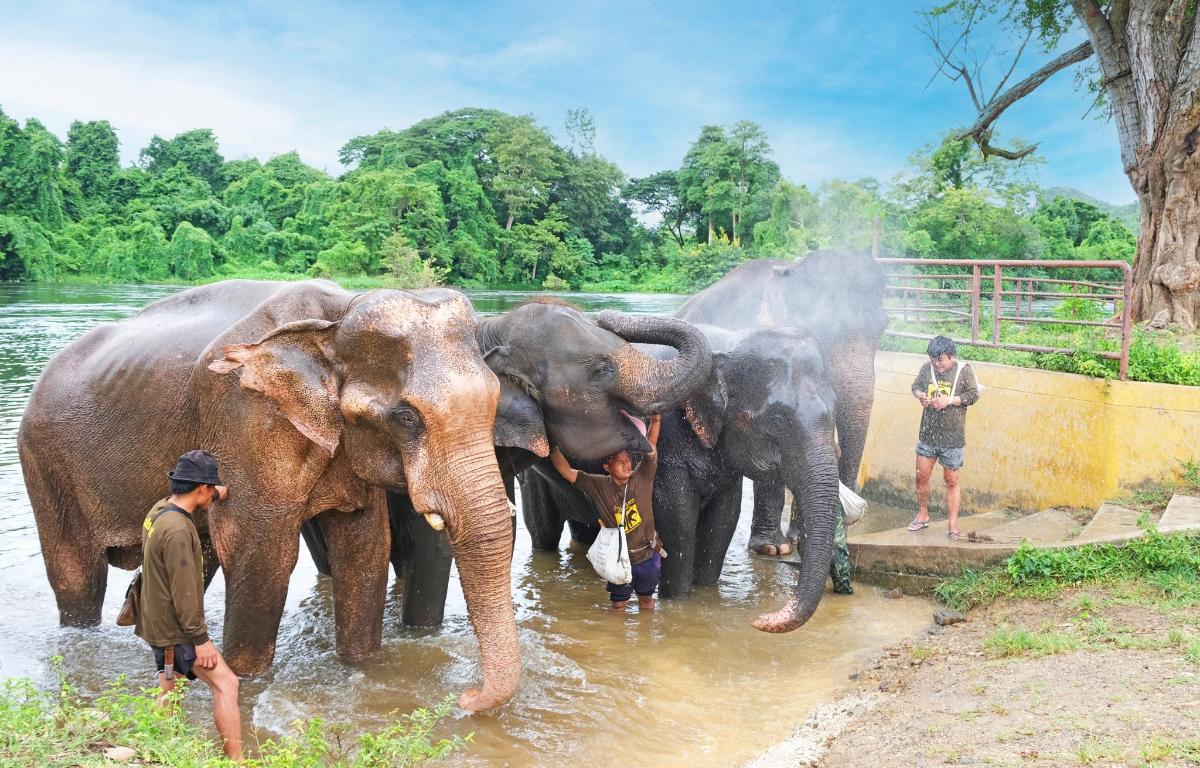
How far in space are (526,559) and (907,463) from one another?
421 centimetres

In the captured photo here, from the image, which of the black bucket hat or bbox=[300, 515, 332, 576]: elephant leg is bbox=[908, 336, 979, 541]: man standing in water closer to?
bbox=[300, 515, 332, 576]: elephant leg

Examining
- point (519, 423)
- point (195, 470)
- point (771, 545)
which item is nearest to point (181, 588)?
point (195, 470)

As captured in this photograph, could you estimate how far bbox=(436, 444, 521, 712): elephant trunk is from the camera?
4320mm

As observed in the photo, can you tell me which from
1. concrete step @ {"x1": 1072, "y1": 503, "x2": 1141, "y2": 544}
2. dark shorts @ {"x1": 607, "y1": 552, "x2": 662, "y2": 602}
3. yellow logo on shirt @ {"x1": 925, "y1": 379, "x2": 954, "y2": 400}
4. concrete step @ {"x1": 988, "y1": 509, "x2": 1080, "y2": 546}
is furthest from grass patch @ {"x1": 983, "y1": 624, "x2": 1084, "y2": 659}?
Answer: yellow logo on shirt @ {"x1": 925, "y1": 379, "x2": 954, "y2": 400}

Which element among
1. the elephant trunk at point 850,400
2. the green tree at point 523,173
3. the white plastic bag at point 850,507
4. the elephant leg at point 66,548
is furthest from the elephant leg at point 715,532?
the green tree at point 523,173

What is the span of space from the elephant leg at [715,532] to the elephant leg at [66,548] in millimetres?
3899

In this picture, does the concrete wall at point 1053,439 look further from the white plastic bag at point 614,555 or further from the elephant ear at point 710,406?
the white plastic bag at point 614,555

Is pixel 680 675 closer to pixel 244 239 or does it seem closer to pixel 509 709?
pixel 509 709

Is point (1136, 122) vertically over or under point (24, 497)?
over

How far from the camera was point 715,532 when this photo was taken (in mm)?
7055

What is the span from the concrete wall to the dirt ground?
7.56 feet

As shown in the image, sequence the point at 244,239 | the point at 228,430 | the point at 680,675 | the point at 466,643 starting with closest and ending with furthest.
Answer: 1. the point at 228,430
2. the point at 680,675
3. the point at 466,643
4. the point at 244,239

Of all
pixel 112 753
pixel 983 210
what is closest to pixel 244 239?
pixel 983 210

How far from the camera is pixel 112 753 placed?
352 centimetres
